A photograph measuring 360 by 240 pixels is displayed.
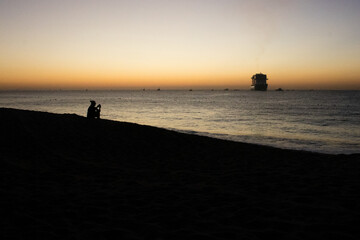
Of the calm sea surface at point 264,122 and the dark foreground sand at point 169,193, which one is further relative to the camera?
the calm sea surface at point 264,122

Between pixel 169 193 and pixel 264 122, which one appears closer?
pixel 169 193

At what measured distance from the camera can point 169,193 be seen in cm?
521

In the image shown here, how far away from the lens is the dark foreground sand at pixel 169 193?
361 centimetres

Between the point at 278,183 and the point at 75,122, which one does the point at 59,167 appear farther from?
the point at 75,122

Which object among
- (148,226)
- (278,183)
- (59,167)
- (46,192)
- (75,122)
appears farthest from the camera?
(75,122)

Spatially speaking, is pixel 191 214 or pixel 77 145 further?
pixel 77 145

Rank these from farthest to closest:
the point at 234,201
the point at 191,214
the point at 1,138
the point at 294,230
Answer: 1. the point at 1,138
2. the point at 234,201
3. the point at 191,214
4. the point at 294,230

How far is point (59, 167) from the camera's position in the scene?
7.17 m

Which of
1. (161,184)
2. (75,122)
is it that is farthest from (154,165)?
(75,122)

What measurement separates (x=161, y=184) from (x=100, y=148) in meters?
4.91

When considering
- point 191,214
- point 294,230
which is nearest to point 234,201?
point 191,214

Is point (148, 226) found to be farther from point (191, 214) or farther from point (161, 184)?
point (161, 184)

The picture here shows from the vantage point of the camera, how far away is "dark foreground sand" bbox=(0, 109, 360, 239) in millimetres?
3607

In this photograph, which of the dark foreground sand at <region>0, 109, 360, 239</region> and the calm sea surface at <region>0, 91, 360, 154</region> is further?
the calm sea surface at <region>0, 91, 360, 154</region>
